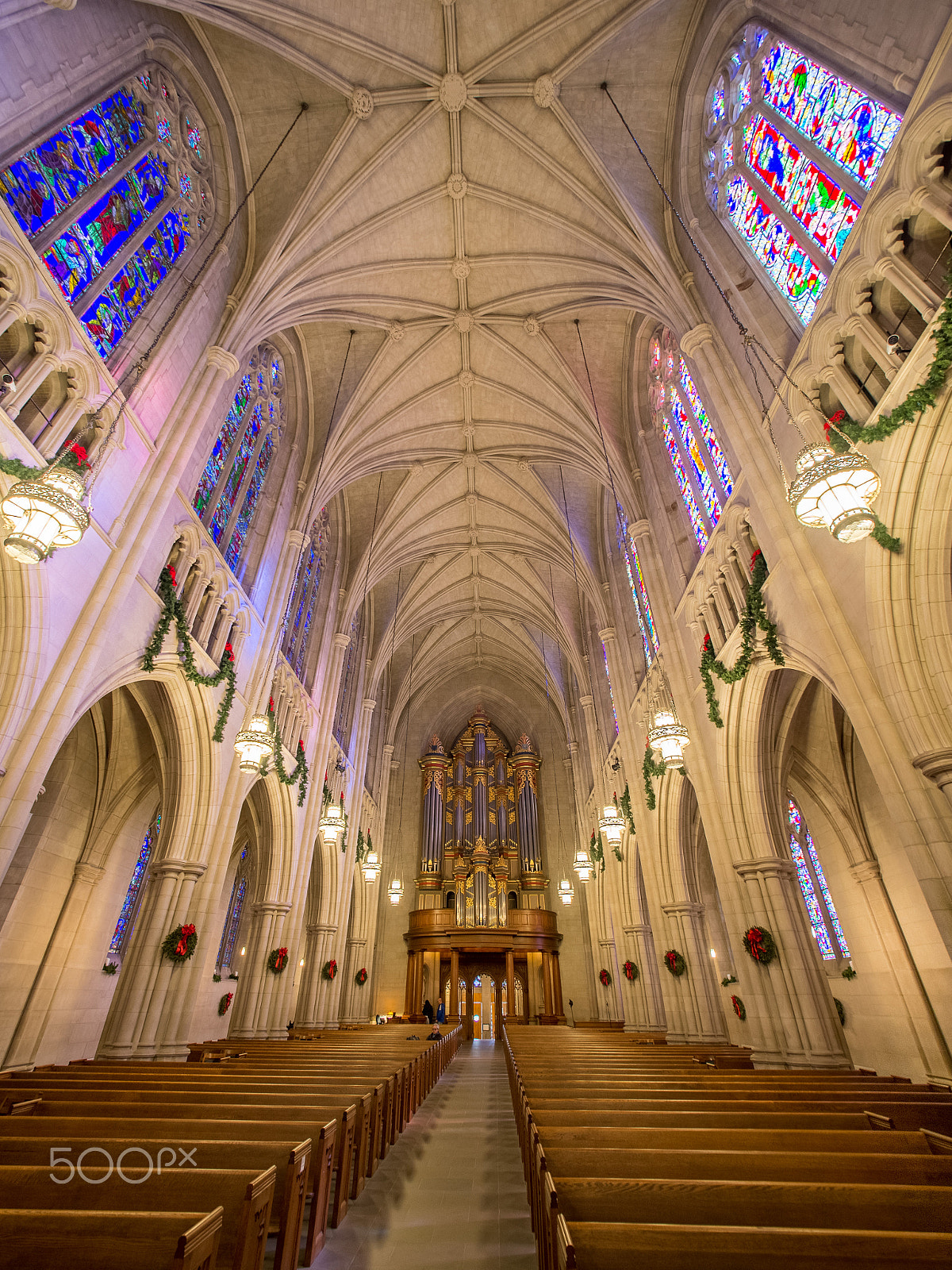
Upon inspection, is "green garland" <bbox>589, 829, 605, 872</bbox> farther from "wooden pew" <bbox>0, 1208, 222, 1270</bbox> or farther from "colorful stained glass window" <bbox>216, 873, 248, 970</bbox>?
"wooden pew" <bbox>0, 1208, 222, 1270</bbox>

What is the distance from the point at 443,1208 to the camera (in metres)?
4.65

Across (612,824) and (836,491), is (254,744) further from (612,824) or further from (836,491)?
(612,824)

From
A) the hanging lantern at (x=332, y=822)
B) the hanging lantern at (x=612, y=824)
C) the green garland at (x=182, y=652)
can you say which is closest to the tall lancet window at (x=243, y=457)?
the green garland at (x=182, y=652)

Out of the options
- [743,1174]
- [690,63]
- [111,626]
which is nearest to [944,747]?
[743,1174]

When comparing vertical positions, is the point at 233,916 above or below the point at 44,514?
below

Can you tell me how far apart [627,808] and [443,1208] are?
13.5 m

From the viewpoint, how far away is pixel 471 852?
2902 centimetres

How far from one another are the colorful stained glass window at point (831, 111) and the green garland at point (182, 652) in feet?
36.9

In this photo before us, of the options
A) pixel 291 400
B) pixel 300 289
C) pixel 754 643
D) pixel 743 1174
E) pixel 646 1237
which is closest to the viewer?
pixel 646 1237

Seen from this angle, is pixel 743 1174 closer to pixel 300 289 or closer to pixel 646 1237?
pixel 646 1237

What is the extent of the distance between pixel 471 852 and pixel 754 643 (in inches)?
881

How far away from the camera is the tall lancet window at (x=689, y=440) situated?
11977 millimetres

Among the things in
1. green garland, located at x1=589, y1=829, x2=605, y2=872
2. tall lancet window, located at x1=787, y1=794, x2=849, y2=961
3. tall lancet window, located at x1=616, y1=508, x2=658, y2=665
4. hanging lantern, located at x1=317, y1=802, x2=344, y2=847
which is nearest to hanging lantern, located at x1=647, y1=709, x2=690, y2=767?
tall lancet window, located at x1=616, y1=508, x2=658, y2=665

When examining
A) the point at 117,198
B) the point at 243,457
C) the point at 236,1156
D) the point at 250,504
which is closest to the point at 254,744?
the point at 250,504
